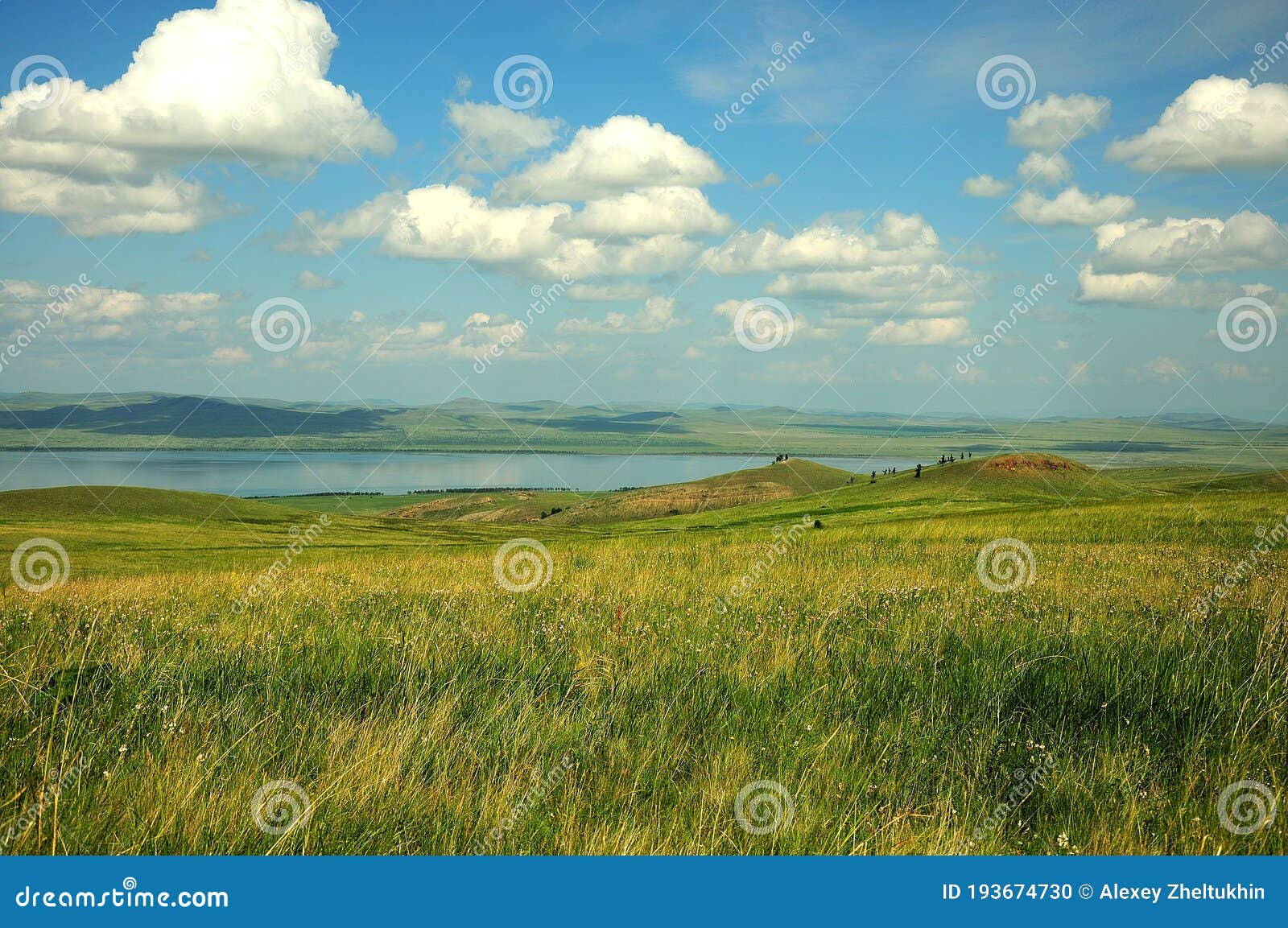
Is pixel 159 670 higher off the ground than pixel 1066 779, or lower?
higher

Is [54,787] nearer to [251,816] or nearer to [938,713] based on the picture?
[251,816]

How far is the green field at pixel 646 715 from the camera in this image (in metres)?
4.24

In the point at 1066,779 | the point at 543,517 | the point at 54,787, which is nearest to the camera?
the point at 54,787

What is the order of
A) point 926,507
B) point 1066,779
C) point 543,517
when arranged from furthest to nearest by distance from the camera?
point 543,517 < point 926,507 < point 1066,779

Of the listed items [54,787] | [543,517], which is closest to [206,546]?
[54,787]

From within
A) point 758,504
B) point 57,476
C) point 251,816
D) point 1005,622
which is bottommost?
point 251,816

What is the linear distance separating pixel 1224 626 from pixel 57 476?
734ft

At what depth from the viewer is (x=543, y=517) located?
88000 mm

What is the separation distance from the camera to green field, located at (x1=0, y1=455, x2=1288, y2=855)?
4.24 metres

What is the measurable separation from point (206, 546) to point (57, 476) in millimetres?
182743

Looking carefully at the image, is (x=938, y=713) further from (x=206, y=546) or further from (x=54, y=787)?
(x=206, y=546)

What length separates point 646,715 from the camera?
5.57 metres

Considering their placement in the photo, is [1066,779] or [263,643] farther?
[263,643]

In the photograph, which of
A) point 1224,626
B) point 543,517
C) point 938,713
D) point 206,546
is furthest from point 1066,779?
point 543,517
